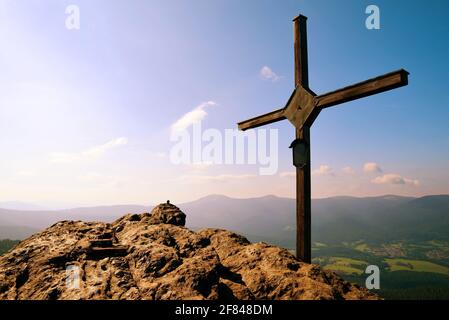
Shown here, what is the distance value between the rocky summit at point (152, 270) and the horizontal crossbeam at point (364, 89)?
443 centimetres

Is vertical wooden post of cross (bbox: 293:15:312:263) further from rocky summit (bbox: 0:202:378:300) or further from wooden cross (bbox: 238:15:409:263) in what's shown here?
rocky summit (bbox: 0:202:378:300)

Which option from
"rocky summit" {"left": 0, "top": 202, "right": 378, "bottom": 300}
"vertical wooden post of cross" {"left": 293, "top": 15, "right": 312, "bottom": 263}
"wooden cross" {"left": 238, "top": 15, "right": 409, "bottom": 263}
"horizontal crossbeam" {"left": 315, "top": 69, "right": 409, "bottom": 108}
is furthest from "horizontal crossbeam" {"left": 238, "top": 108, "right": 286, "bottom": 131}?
"rocky summit" {"left": 0, "top": 202, "right": 378, "bottom": 300}

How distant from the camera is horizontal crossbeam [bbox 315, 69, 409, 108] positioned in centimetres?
729

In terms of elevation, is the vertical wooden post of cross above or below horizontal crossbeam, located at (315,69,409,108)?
below

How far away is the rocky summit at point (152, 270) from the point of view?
6.02 meters

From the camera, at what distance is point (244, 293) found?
20.9 feet

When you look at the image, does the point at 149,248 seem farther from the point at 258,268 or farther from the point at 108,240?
the point at 258,268

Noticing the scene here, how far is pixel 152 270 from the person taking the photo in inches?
260

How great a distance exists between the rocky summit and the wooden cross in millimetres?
1262

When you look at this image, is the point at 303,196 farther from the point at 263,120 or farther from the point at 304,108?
the point at 263,120

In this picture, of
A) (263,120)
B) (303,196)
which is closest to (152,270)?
(303,196)

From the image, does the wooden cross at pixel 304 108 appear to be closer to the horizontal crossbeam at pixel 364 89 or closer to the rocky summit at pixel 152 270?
the horizontal crossbeam at pixel 364 89
